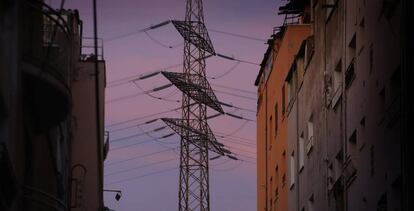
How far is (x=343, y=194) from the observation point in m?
41.5

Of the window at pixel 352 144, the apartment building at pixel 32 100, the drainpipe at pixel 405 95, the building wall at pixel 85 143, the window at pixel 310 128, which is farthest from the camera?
the window at pixel 310 128

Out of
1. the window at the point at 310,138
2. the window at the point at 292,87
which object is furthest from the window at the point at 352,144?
the window at the point at 292,87

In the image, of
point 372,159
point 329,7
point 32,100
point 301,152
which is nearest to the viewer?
point 32,100

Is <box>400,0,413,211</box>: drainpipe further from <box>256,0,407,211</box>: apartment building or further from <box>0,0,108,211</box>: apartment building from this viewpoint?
<box>0,0,108,211</box>: apartment building

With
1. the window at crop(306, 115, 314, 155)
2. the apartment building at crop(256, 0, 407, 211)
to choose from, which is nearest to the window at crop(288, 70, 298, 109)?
the apartment building at crop(256, 0, 407, 211)

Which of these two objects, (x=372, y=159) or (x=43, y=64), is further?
(x=372, y=159)

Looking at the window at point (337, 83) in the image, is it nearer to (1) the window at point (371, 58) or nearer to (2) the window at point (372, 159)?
(1) the window at point (371, 58)

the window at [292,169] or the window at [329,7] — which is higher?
the window at [329,7]

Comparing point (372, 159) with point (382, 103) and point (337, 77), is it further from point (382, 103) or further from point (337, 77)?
point (337, 77)

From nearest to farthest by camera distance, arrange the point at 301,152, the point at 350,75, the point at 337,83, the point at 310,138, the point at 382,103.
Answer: the point at 382,103 → the point at 350,75 → the point at 337,83 → the point at 310,138 → the point at 301,152

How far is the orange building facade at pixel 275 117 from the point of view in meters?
58.6

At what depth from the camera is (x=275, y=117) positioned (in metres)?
63.4

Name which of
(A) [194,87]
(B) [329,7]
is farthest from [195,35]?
(B) [329,7]

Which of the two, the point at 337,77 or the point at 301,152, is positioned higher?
the point at 337,77
